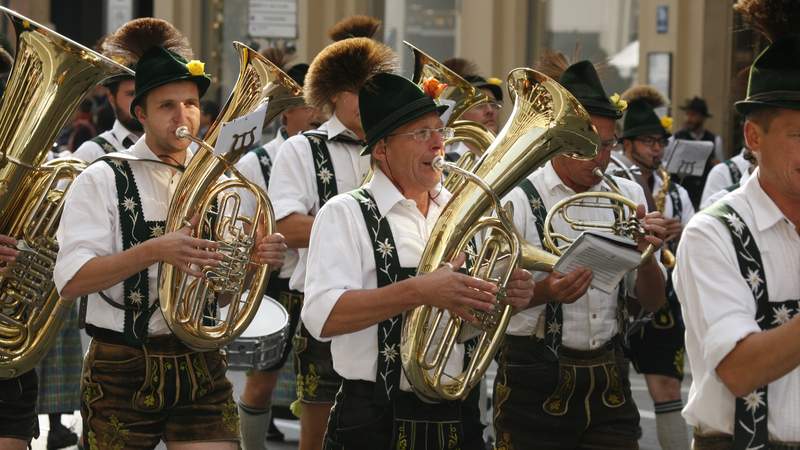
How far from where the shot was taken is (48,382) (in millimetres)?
8375

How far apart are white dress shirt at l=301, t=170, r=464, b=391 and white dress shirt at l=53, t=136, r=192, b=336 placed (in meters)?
0.84

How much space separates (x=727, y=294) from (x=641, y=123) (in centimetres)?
516

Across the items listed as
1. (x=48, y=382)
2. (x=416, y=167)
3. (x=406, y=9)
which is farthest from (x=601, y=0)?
(x=416, y=167)

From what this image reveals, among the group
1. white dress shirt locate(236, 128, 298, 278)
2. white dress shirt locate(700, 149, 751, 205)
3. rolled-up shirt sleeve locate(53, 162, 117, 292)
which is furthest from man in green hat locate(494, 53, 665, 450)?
white dress shirt locate(700, 149, 751, 205)

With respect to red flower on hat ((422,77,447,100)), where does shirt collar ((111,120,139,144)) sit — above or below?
below

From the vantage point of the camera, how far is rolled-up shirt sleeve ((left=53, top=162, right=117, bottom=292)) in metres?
5.43

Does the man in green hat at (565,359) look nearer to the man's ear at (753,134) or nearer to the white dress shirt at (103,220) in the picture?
the white dress shirt at (103,220)

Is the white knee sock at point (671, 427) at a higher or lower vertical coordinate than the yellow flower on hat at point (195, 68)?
lower

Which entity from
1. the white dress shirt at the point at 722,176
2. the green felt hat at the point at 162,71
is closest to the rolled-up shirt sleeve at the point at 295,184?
the green felt hat at the point at 162,71

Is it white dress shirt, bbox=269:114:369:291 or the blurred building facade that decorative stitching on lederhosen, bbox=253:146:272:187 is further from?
the blurred building facade

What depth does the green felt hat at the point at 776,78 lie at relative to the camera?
402 cm

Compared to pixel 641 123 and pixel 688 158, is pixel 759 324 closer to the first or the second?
pixel 641 123

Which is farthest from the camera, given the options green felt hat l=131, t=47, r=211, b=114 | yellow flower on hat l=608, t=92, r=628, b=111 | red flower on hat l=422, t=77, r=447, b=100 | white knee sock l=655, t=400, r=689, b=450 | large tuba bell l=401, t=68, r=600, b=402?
white knee sock l=655, t=400, r=689, b=450

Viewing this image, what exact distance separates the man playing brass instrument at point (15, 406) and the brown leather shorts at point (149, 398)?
57 centimetres
